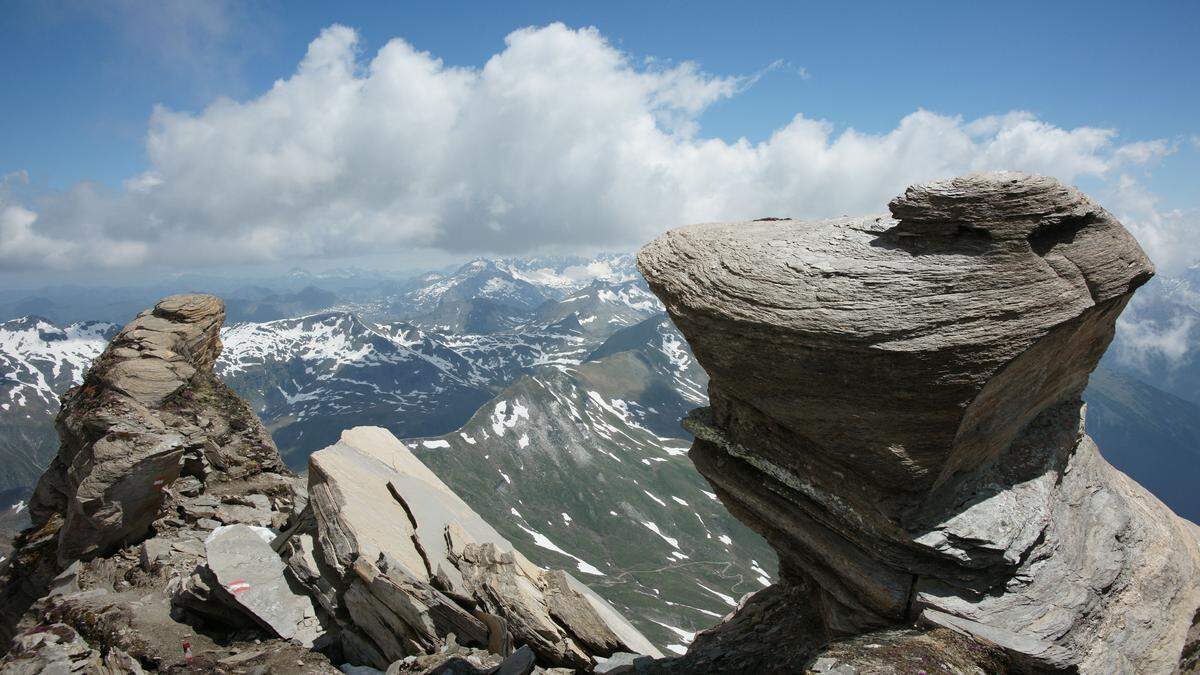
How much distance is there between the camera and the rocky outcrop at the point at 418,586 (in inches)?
789

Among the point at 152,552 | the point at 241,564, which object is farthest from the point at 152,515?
the point at 241,564

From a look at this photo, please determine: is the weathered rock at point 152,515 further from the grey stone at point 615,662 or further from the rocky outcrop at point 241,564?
the grey stone at point 615,662

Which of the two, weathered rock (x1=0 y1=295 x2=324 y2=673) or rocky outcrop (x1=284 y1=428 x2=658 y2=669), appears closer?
rocky outcrop (x1=284 y1=428 x2=658 y2=669)

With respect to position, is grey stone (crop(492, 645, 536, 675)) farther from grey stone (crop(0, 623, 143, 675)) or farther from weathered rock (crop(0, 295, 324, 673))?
grey stone (crop(0, 623, 143, 675))

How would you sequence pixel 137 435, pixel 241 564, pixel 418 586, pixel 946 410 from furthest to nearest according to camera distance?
pixel 137 435 < pixel 241 564 < pixel 418 586 < pixel 946 410

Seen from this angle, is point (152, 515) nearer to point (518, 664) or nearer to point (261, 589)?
point (261, 589)

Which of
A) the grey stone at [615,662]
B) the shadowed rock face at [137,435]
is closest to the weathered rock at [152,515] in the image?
the shadowed rock face at [137,435]

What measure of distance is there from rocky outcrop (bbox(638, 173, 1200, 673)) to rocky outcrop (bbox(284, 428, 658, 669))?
965cm

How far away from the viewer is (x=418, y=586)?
66.3ft

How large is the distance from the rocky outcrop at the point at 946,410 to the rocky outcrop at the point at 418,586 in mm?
9655

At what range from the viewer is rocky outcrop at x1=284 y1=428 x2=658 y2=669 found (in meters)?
20.0

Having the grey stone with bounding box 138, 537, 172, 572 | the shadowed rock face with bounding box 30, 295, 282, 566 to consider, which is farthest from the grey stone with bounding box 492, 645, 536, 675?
the shadowed rock face with bounding box 30, 295, 282, 566

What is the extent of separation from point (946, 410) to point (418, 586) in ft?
62.2

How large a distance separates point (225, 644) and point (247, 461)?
50.8ft
